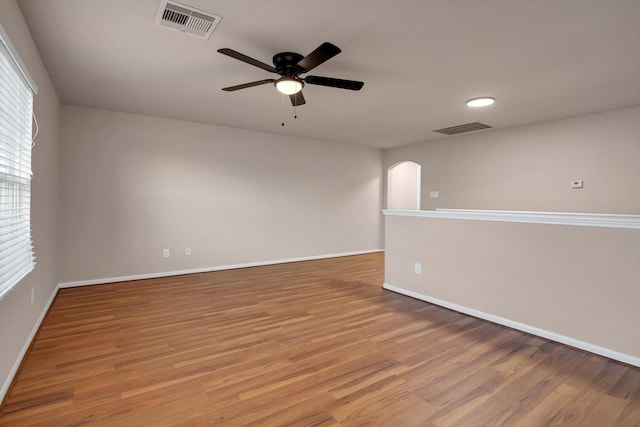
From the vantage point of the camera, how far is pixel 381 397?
197cm

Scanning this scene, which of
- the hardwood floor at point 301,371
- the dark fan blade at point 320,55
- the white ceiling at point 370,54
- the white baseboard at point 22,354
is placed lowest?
the hardwood floor at point 301,371

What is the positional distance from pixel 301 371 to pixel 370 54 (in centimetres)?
256

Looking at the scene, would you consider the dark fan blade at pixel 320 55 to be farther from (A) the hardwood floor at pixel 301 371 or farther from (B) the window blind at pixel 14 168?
(A) the hardwood floor at pixel 301 371

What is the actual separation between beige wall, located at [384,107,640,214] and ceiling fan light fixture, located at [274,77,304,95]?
13.7 ft

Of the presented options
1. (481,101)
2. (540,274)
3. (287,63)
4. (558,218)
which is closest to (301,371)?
(540,274)

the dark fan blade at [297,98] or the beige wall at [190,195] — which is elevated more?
the dark fan blade at [297,98]

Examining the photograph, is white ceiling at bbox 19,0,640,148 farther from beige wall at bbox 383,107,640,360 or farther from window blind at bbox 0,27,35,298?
beige wall at bbox 383,107,640,360

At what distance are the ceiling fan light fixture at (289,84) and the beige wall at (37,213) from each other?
1716 millimetres

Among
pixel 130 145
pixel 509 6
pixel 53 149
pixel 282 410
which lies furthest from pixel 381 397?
pixel 130 145

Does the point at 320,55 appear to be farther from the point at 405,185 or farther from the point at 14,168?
the point at 405,185

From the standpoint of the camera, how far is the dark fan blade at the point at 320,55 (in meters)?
2.11

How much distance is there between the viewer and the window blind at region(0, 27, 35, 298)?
188 centimetres

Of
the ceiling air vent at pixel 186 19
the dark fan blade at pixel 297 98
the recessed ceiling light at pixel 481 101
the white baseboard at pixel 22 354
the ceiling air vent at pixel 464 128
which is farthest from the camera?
the ceiling air vent at pixel 464 128

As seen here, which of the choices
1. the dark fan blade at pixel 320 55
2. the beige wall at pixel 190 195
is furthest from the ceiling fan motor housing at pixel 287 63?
the beige wall at pixel 190 195
